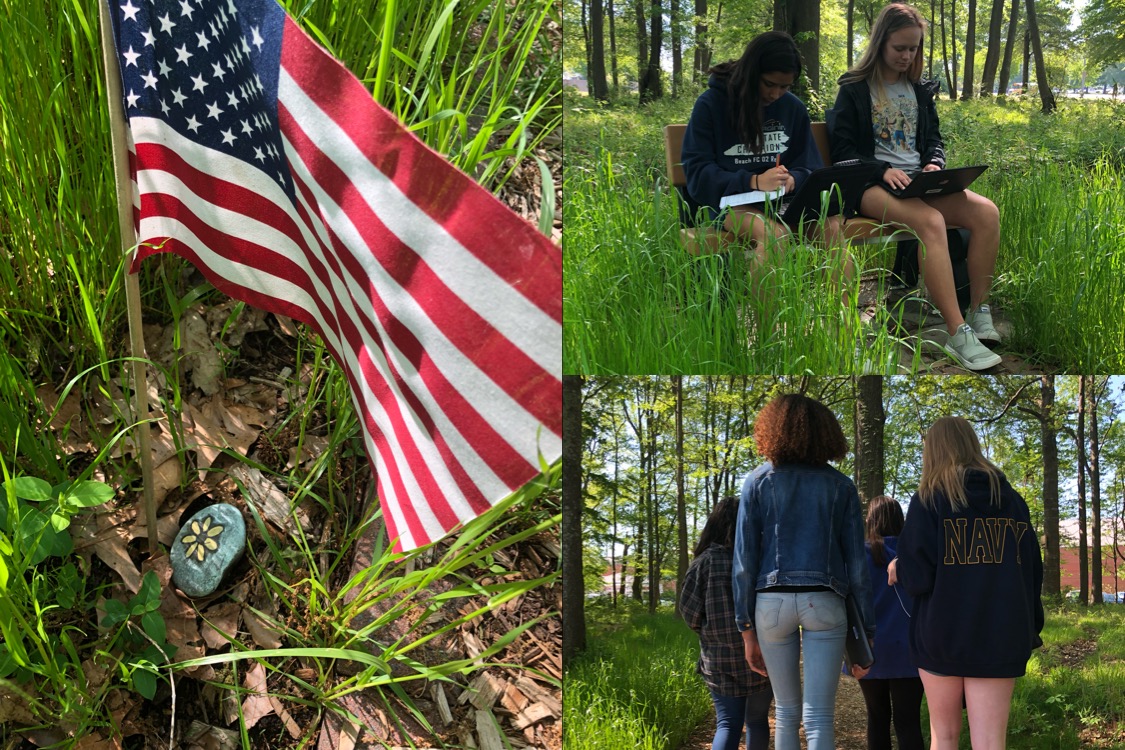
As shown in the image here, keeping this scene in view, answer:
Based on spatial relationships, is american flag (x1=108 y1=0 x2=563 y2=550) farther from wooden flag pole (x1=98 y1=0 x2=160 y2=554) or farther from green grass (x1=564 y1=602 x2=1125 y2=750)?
green grass (x1=564 y1=602 x2=1125 y2=750)

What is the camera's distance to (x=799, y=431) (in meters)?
2.15

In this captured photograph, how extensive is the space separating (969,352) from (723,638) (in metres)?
1.05

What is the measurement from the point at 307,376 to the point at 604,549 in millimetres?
945

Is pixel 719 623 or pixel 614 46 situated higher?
pixel 614 46

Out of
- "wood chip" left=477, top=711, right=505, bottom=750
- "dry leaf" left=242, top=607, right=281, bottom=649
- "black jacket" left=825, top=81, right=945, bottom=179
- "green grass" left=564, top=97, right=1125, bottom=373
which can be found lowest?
"wood chip" left=477, top=711, right=505, bottom=750

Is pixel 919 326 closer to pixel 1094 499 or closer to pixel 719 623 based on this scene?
pixel 1094 499

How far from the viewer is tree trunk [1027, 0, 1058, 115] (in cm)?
245

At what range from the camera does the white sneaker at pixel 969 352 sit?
2.31 metres

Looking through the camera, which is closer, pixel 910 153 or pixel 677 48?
pixel 677 48

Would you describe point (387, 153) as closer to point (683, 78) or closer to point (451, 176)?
point (451, 176)

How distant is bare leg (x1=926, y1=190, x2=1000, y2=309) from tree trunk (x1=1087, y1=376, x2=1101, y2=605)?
0.41 m

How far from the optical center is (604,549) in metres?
2.24

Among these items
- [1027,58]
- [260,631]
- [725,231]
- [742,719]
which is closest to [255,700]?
[260,631]

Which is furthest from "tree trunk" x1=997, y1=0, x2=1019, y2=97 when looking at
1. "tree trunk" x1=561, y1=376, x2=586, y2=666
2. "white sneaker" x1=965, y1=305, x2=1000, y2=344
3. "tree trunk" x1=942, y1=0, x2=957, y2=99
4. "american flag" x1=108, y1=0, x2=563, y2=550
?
"american flag" x1=108, y1=0, x2=563, y2=550
